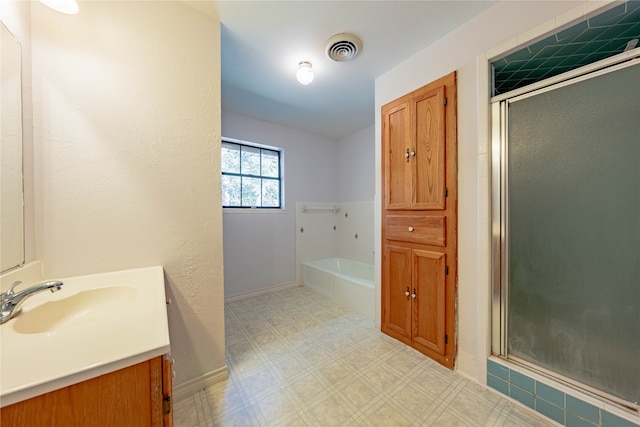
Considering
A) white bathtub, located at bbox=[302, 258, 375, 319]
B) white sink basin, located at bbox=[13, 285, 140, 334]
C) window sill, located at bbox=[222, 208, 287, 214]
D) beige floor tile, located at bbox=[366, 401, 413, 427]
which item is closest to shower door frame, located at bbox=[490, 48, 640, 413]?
beige floor tile, located at bbox=[366, 401, 413, 427]

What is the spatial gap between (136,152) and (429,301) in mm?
2147

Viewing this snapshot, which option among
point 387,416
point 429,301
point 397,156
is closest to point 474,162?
point 397,156

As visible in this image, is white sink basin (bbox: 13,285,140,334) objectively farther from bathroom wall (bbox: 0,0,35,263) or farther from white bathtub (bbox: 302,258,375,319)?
white bathtub (bbox: 302,258,375,319)

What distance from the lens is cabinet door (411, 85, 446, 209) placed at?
1.62 metres

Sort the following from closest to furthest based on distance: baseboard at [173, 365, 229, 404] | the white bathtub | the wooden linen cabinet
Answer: baseboard at [173, 365, 229, 404] → the wooden linen cabinet → the white bathtub

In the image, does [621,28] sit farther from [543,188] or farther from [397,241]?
[397,241]

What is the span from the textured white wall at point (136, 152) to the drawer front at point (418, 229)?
137cm

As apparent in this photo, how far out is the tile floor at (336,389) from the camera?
48.5 inches

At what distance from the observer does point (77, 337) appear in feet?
2.12

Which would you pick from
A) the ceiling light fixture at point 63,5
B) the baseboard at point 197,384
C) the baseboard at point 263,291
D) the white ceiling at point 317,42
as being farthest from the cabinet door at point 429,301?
the ceiling light fixture at point 63,5

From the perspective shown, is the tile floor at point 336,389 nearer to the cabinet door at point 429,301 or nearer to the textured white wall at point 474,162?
the cabinet door at point 429,301

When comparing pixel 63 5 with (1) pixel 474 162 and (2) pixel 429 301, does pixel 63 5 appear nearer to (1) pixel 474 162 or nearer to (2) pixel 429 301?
(1) pixel 474 162

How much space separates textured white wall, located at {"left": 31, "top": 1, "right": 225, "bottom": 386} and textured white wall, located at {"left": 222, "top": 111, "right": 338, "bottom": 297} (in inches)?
57.8

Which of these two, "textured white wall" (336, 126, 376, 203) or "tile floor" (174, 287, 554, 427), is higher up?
"textured white wall" (336, 126, 376, 203)
